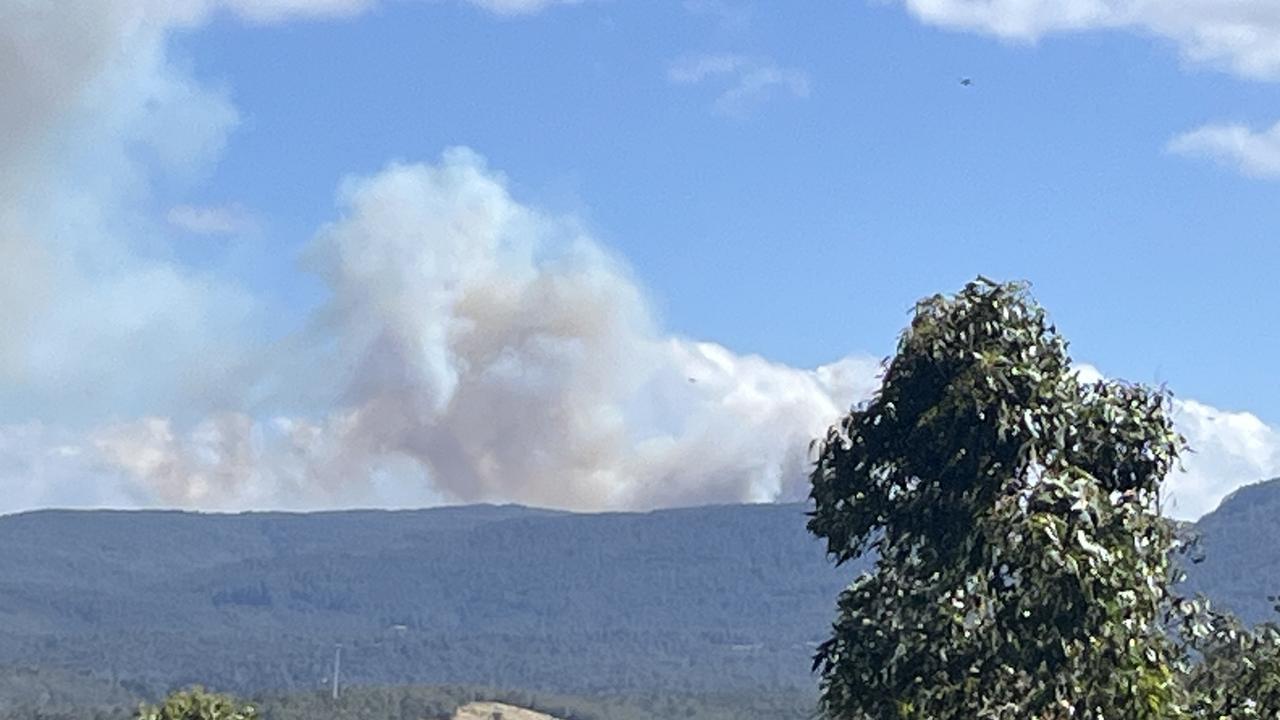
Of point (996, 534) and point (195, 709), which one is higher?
point (195, 709)

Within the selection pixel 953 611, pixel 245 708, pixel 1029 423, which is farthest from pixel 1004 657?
pixel 245 708

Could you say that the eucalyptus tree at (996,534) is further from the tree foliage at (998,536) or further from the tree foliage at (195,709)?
the tree foliage at (195,709)

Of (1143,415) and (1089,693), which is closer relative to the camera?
(1089,693)

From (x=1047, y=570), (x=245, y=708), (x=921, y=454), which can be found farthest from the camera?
(x=245, y=708)

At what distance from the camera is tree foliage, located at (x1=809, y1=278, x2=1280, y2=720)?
33.9 meters

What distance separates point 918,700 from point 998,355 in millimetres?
4944

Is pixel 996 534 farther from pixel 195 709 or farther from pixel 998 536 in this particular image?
pixel 195 709

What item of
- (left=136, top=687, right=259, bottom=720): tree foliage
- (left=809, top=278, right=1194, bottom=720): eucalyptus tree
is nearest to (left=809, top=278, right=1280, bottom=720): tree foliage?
(left=809, top=278, right=1194, bottom=720): eucalyptus tree

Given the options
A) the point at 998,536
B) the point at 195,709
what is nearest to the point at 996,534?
the point at 998,536

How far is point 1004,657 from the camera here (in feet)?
113

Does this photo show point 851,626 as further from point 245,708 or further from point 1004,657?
point 245,708

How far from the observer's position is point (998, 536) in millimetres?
33688

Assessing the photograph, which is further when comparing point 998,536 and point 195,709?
point 195,709

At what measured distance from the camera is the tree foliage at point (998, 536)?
33.9 metres
